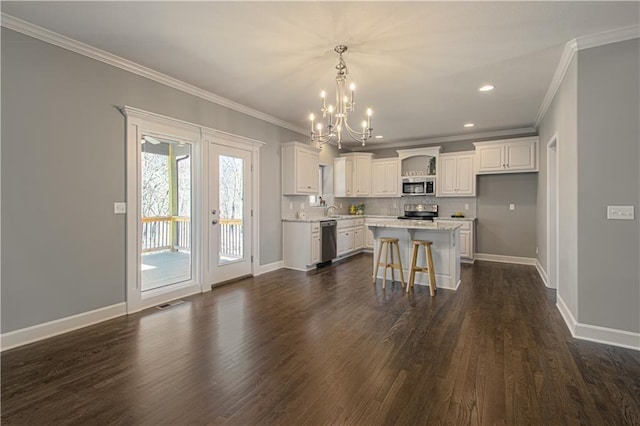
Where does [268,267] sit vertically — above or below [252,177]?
below

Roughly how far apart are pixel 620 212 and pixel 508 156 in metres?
3.64

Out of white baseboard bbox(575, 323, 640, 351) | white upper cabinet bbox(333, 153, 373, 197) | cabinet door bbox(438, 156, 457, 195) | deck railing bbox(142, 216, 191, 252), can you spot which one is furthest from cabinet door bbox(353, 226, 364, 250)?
white baseboard bbox(575, 323, 640, 351)

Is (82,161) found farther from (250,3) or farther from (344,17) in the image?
(344,17)

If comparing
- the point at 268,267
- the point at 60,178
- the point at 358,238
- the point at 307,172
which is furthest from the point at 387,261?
the point at 60,178

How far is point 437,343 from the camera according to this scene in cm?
273

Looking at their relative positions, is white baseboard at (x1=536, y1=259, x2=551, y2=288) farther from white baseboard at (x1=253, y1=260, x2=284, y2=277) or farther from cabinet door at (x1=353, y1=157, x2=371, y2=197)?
white baseboard at (x1=253, y1=260, x2=284, y2=277)

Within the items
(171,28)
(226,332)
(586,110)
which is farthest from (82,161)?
(586,110)

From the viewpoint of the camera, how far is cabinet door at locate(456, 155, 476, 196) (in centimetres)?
649

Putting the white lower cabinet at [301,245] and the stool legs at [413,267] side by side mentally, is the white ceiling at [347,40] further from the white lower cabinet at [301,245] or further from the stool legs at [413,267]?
the white lower cabinet at [301,245]

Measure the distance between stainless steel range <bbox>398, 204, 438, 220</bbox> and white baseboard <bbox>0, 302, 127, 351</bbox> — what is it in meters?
5.97

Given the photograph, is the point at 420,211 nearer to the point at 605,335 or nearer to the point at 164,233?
the point at 605,335

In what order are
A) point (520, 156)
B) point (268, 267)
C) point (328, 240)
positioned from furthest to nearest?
1. point (328, 240)
2. point (520, 156)
3. point (268, 267)

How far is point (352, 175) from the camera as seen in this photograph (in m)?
7.70

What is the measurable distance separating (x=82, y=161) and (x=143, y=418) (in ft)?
8.46
